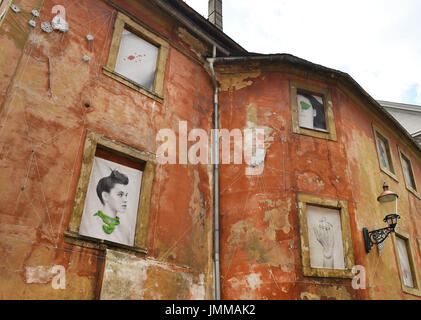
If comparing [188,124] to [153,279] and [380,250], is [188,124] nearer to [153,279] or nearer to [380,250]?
[153,279]

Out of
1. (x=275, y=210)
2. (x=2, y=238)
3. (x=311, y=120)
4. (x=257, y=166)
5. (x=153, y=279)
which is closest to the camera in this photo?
(x=2, y=238)

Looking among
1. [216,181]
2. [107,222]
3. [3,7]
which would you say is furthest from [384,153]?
[3,7]

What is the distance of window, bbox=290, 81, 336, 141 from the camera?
10309 mm

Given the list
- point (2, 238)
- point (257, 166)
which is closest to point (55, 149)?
point (2, 238)

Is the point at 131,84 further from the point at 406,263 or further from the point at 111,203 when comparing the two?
the point at 406,263

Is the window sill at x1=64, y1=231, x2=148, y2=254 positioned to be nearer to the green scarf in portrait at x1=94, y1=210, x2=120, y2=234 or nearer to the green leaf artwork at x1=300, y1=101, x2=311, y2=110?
the green scarf in portrait at x1=94, y1=210, x2=120, y2=234

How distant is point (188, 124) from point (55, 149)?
146 inches

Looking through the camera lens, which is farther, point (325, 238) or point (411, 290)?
point (411, 290)

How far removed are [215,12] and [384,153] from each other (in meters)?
8.68

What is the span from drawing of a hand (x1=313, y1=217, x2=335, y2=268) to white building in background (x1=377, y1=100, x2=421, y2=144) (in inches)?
688

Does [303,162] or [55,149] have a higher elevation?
Result: [303,162]

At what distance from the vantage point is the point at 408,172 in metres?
14.5

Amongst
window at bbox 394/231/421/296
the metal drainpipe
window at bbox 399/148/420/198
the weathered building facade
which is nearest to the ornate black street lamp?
the weathered building facade

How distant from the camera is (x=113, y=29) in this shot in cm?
912
